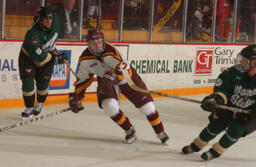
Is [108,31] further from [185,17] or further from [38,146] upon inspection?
[38,146]

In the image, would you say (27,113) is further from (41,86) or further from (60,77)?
(60,77)

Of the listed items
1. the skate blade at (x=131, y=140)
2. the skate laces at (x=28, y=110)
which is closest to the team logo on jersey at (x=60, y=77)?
the skate laces at (x=28, y=110)

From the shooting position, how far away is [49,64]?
4.84 m

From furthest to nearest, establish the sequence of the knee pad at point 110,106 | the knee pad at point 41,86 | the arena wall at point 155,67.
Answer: the arena wall at point 155,67, the knee pad at point 41,86, the knee pad at point 110,106

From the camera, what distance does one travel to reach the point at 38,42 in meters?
4.63

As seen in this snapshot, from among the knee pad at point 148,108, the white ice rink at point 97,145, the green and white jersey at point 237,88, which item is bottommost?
the white ice rink at point 97,145

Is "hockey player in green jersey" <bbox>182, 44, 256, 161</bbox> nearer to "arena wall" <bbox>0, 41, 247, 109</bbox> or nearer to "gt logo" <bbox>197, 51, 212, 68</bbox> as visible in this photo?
"arena wall" <bbox>0, 41, 247, 109</bbox>

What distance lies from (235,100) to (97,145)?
1186 mm

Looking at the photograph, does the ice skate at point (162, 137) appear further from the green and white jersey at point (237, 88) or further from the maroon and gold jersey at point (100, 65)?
the green and white jersey at point (237, 88)

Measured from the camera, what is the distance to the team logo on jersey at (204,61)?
24.1 feet

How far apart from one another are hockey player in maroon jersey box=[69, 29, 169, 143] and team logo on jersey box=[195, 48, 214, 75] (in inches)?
135

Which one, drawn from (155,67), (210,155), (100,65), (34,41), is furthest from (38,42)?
(155,67)

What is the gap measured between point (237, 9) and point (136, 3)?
2188 mm

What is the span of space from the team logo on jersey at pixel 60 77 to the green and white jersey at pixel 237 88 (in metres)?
2.67
